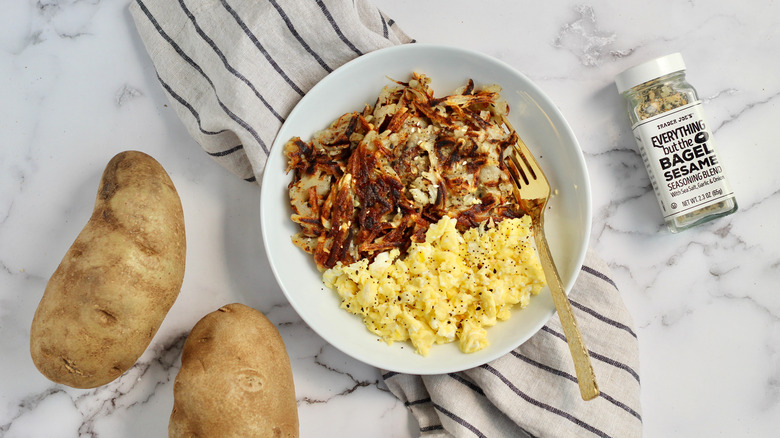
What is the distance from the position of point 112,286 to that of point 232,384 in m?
0.50

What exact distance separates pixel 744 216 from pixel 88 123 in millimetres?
2705

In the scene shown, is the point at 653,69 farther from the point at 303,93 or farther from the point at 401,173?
the point at 303,93

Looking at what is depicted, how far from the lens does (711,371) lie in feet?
6.91

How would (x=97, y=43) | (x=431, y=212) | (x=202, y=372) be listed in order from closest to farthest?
→ (x=202, y=372) → (x=431, y=212) → (x=97, y=43)

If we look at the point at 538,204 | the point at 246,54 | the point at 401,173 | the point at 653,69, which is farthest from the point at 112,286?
the point at 653,69


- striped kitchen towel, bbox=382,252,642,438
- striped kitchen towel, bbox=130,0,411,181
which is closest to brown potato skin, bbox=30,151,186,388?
striped kitchen towel, bbox=130,0,411,181

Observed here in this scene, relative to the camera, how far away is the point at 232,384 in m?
1.71

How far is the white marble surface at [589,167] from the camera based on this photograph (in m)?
2.02

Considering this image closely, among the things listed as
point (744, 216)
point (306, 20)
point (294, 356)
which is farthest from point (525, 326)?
point (306, 20)

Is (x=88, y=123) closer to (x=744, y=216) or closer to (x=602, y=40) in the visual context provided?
(x=602, y=40)

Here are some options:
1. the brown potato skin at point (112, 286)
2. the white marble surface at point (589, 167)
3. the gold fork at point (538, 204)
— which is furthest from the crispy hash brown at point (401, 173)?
the brown potato skin at point (112, 286)

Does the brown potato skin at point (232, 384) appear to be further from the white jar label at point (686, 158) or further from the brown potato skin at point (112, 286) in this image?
the white jar label at point (686, 158)

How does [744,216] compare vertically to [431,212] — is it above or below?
above

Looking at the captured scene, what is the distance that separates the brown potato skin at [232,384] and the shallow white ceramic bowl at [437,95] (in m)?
0.21
